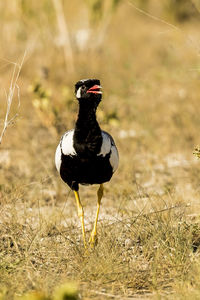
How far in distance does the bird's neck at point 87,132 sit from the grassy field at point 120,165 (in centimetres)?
37

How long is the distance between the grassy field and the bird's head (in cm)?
38

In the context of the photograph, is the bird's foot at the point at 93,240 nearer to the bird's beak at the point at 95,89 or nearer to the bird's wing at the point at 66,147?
the bird's wing at the point at 66,147

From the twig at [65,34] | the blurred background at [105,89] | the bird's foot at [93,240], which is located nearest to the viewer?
the bird's foot at [93,240]

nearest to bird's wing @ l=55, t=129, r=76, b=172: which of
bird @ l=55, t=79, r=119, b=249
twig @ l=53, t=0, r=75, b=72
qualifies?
bird @ l=55, t=79, r=119, b=249

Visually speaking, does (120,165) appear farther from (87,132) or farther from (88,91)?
(88,91)

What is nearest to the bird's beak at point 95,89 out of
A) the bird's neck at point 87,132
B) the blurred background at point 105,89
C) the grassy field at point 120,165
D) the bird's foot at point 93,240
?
the bird's neck at point 87,132

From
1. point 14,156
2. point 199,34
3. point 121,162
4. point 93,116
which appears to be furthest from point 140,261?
point 199,34

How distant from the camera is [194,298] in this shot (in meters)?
2.17

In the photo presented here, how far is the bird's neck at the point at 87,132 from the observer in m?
3.03

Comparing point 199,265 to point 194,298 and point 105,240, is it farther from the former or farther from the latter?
point 105,240

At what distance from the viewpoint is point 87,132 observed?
3.05 m

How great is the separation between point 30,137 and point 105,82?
216cm

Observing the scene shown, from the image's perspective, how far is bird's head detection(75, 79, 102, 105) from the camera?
295 cm

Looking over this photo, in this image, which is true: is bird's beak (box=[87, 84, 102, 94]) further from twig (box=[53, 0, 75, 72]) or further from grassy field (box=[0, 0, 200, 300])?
twig (box=[53, 0, 75, 72])
